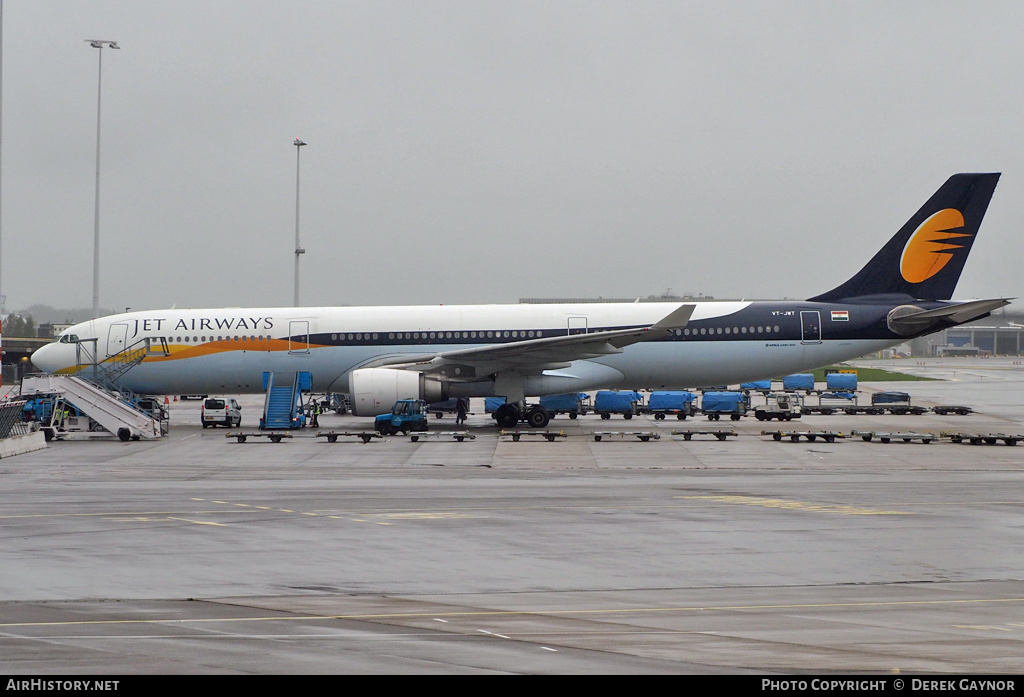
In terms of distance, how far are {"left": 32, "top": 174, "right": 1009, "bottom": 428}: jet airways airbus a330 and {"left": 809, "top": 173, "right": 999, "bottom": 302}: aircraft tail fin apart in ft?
0.12

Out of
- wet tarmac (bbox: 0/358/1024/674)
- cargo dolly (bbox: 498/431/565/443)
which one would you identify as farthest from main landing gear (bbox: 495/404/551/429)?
wet tarmac (bbox: 0/358/1024/674)

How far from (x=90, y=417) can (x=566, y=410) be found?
18849mm

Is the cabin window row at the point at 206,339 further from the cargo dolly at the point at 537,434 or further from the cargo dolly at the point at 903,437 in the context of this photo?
the cargo dolly at the point at 903,437

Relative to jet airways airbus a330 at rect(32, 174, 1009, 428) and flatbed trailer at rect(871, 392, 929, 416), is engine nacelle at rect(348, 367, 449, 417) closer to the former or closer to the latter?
jet airways airbus a330 at rect(32, 174, 1009, 428)

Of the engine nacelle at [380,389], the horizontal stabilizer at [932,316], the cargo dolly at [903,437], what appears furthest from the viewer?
the horizontal stabilizer at [932,316]

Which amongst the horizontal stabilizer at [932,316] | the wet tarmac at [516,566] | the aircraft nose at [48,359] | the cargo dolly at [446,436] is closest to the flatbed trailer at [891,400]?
the horizontal stabilizer at [932,316]

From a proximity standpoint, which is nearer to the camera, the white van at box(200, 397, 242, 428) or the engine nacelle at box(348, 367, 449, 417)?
the engine nacelle at box(348, 367, 449, 417)

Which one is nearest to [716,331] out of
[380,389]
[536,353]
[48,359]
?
[536,353]

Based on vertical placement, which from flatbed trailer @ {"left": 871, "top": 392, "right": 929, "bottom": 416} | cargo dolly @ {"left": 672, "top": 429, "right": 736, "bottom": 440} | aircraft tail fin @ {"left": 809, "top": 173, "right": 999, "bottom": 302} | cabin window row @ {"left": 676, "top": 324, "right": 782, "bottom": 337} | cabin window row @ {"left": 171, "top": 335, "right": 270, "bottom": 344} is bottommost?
cargo dolly @ {"left": 672, "top": 429, "right": 736, "bottom": 440}

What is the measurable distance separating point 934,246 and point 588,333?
13.0 meters

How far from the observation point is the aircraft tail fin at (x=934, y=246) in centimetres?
3722

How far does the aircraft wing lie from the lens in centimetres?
3434

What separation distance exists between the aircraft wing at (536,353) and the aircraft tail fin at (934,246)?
8247 millimetres

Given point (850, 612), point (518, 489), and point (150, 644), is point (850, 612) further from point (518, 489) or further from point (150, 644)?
point (518, 489)
